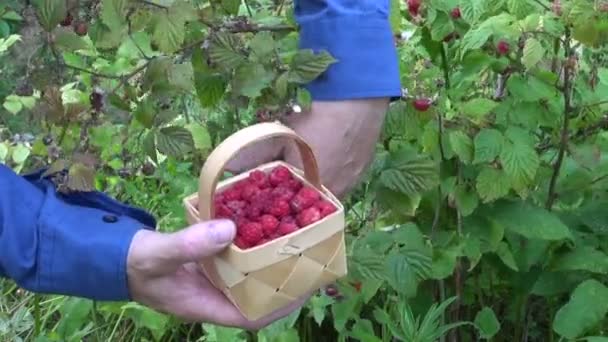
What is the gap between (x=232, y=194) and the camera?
1302mm

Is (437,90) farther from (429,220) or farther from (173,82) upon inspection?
(173,82)

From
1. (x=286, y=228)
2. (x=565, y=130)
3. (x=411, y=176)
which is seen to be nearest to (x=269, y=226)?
(x=286, y=228)

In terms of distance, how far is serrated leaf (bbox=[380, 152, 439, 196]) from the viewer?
170 cm

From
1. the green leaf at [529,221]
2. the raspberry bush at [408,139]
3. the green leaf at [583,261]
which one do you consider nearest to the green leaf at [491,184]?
the raspberry bush at [408,139]

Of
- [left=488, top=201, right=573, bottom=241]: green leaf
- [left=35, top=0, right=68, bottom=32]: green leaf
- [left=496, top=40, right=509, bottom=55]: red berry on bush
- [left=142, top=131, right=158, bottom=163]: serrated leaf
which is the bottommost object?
[left=488, top=201, right=573, bottom=241]: green leaf

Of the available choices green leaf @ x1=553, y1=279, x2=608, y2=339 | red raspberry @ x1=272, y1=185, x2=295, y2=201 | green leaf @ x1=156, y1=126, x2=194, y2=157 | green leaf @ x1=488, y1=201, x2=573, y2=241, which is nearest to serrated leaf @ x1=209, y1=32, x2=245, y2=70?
green leaf @ x1=156, y1=126, x2=194, y2=157

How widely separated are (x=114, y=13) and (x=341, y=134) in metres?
0.37

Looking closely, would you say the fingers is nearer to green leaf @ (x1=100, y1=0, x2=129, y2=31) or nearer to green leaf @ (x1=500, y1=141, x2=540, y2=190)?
green leaf @ (x1=100, y1=0, x2=129, y2=31)

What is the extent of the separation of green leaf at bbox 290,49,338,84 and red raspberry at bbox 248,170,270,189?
0.41ft

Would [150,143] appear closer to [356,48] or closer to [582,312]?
[356,48]

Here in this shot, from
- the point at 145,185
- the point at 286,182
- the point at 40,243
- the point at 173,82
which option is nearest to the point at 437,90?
the point at 173,82

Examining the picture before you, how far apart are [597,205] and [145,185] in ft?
3.38

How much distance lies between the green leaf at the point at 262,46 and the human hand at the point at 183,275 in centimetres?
34

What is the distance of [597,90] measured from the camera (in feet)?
6.17
